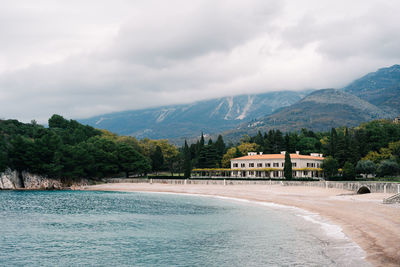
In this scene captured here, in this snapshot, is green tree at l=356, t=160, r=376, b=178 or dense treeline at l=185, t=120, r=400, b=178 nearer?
green tree at l=356, t=160, r=376, b=178

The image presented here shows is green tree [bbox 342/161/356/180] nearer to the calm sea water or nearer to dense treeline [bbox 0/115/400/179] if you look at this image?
dense treeline [bbox 0/115/400/179]

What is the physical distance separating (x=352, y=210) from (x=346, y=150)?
62.4 m

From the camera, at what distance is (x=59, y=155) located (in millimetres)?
97188

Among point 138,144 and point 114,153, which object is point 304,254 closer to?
point 114,153

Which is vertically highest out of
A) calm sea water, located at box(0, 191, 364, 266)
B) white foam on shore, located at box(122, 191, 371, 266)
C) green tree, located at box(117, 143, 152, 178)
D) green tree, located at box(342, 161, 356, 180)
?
green tree, located at box(117, 143, 152, 178)

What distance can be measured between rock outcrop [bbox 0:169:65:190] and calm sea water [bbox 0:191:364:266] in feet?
188

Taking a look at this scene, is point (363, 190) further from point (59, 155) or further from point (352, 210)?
point (59, 155)

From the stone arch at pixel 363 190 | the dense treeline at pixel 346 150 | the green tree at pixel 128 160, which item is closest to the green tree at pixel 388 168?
the dense treeline at pixel 346 150

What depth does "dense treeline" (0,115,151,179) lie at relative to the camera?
308ft

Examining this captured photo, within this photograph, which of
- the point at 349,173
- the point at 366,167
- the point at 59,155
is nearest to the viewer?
the point at 349,173

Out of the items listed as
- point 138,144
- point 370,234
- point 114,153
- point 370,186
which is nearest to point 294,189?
point 370,186

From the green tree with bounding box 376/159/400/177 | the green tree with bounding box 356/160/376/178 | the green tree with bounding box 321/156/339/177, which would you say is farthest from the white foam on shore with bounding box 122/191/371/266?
the green tree with bounding box 321/156/339/177

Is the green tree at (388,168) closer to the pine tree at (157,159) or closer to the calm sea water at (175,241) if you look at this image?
the calm sea water at (175,241)

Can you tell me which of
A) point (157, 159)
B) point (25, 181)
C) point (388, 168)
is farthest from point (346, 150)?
point (25, 181)
